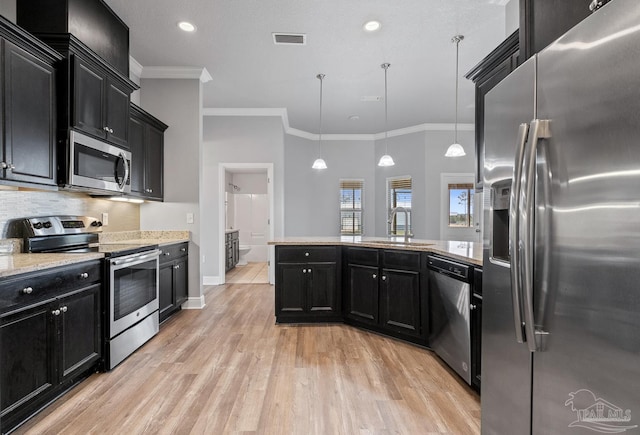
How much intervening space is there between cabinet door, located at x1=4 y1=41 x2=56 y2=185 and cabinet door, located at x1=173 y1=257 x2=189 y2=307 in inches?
65.3

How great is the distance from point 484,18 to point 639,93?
3.06 metres

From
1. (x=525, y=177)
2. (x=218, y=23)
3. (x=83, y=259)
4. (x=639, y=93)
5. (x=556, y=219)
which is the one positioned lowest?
A: (x=83, y=259)

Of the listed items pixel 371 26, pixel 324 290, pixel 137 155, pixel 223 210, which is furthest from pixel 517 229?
pixel 223 210

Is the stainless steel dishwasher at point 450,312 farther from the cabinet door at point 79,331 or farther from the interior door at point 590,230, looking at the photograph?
the cabinet door at point 79,331

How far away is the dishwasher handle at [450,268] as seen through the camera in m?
2.13

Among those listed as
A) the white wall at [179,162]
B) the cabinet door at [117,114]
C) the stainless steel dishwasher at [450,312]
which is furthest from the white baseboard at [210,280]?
the stainless steel dishwasher at [450,312]

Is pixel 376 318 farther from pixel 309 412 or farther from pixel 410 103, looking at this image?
pixel 410 103

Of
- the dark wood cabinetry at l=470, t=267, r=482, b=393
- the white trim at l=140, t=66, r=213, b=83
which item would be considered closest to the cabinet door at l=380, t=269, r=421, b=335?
the dark wood cabinetry at l=470, t=267, r=482, b=393

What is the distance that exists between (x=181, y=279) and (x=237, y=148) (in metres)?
2.55

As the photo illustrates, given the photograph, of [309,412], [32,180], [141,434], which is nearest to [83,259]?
[32,180]

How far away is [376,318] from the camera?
9.84ft

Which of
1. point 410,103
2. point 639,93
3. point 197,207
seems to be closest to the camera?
point 639,93

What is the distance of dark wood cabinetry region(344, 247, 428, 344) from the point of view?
273cm

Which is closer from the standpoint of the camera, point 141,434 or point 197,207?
point 141,434
